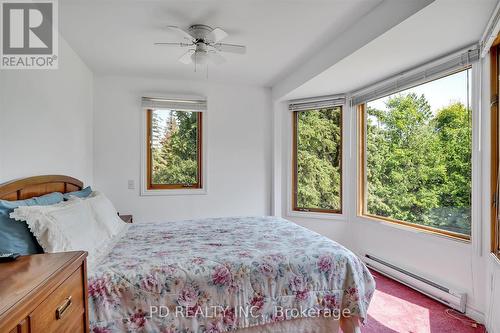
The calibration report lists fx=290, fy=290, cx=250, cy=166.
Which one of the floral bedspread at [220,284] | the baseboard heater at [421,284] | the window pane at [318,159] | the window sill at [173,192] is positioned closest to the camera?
the floral bedspread at [220,284]

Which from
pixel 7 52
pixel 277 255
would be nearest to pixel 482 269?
pixel 277 255

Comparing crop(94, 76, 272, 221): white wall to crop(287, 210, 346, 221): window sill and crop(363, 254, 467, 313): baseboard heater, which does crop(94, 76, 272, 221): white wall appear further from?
crop(363, 254, 467, 313): baseboard heater

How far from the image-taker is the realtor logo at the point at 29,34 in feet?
6.04

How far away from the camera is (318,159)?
162 inches

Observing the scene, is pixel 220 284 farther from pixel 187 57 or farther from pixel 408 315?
pixel 187 57

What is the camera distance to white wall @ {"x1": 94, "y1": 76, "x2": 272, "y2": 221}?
3.65m

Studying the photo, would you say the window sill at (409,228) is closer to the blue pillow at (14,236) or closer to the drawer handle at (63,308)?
the drawer handle at (63,308)

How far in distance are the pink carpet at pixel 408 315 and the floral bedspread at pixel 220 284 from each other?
1.66ft

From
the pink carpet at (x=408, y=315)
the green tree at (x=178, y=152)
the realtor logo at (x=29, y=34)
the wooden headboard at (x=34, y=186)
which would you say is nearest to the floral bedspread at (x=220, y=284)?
the pink carpet at (x=408, y=315)

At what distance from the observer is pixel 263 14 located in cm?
223

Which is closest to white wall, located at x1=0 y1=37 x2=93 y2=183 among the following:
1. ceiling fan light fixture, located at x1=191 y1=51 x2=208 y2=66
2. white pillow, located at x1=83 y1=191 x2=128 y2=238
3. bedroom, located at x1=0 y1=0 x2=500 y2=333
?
bedroom, located at x1=0 y1=0 x2=500 y2=333

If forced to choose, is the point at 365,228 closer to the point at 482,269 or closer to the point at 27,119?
the point at 482,269

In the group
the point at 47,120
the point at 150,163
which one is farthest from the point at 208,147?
the point at 47,120

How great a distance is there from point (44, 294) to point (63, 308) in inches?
6.8
